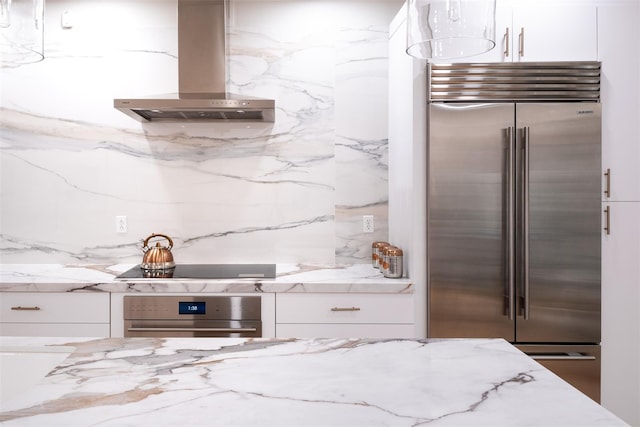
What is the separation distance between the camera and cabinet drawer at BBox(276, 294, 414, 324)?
8.61 ft

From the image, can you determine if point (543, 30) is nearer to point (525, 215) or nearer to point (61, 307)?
point (525, 215)

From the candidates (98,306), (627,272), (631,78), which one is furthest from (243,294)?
(631,78)

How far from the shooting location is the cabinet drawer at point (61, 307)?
261cm

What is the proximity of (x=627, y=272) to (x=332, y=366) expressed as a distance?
2.21 meters

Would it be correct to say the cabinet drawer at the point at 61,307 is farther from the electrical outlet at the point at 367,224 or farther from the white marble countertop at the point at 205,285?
the electrical outlet at the point at 367,224

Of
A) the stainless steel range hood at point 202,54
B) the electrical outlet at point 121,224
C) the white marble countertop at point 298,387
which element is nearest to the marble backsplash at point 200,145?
the electrical outlet at point 121,224

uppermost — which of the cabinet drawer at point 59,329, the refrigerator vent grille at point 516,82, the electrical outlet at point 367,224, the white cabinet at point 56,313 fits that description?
the refrigerator vent grille at point 516,82

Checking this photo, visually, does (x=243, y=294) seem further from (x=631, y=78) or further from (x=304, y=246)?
(x=631, y=78)

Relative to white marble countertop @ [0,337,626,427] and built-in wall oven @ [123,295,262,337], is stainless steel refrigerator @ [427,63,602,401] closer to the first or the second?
built-in wall oven @ [123,295,262,337]

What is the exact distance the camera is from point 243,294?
262cm

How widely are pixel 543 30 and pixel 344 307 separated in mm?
1754

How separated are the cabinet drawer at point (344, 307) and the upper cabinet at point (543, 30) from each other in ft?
4.48

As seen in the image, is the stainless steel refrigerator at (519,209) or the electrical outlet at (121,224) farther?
the electrical outlet at (121,224)

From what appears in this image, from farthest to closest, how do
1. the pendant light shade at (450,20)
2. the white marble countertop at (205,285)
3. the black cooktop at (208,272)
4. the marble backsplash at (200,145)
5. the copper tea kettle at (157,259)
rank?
the marble backsplash at (200,145), the copper tea kettle at (157,259), the black cooktop at (208,272), the white marble countertop at (205,285), the pendant light shade at (450,20)
